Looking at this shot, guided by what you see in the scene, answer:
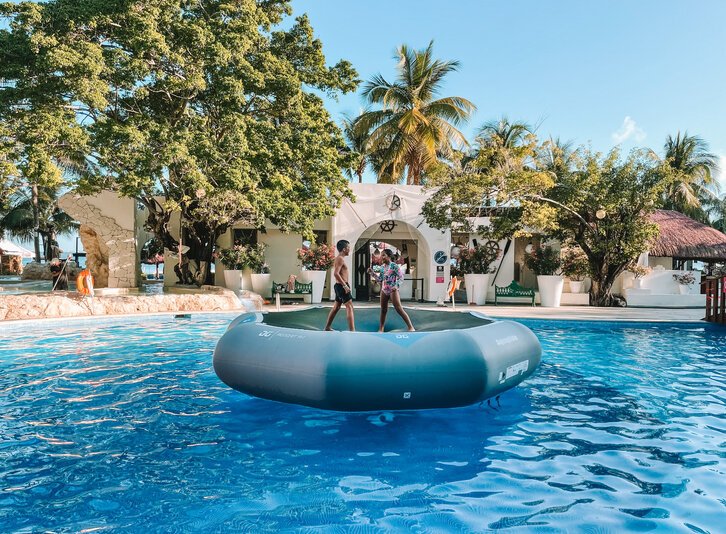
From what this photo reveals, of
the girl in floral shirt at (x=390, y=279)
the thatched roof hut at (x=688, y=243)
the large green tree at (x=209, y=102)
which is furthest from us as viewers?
the thatched roof hut at (x=688, y=243)

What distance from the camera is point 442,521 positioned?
11.1 feet

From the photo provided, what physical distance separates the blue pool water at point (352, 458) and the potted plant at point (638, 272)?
12.1 m

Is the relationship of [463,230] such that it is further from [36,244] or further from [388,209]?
[36,244]

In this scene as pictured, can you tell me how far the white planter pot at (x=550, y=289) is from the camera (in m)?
17.8

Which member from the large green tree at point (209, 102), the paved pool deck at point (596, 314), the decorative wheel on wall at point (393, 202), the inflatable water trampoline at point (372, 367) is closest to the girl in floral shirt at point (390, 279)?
the inflatable water trampoline at point (372, 367)

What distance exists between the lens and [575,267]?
1875 centimetres

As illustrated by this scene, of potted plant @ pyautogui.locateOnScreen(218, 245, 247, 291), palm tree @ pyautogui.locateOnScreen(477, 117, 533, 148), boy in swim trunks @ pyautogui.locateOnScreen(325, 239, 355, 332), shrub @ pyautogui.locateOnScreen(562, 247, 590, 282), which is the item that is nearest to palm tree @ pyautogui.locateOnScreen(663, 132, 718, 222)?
palm tree @ pyautogui.locateOnScreen(477, 117, 533, 148)

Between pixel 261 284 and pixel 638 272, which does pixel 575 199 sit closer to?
pixel 638 272

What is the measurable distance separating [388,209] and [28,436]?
14334mm

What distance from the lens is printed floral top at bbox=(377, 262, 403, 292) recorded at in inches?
288

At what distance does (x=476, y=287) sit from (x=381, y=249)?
3.62 metres

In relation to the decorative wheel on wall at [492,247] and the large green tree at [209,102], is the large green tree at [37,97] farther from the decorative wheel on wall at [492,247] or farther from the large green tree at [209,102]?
the decorative wheel on wall at [492,247]

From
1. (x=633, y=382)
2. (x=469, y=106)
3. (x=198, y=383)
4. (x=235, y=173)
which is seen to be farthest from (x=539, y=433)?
(x=469, y=106)

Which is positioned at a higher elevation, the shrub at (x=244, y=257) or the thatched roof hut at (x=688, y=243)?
the thatched roof hut at (x=688, y=243)
